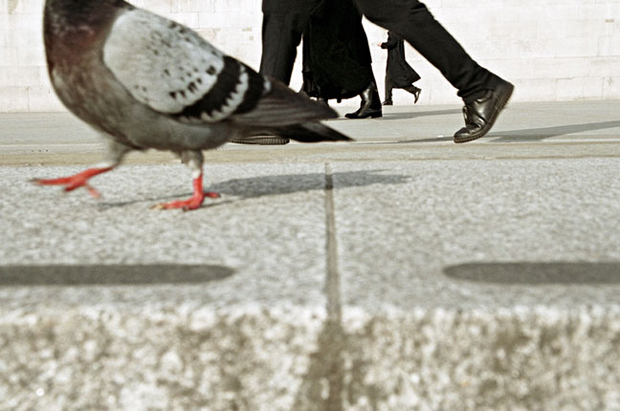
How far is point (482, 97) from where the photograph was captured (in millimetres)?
4770

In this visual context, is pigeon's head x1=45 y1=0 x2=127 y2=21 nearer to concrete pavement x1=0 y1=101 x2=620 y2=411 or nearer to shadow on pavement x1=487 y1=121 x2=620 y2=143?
concrete pavement x1=0 y1=101 x2=620 y2=411

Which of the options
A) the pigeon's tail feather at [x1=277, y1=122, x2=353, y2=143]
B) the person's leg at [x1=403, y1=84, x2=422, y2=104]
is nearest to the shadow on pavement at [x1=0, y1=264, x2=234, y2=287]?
the pigeon's tail feather at [x1=277, y1=122, x2=353, y2=143]

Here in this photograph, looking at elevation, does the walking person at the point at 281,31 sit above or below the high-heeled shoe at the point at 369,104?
above

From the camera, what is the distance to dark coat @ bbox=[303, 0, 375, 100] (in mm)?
6746

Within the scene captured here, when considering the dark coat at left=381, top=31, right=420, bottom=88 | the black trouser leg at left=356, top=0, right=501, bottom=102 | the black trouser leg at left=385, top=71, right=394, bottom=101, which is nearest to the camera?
the black trouser leg at left=356, top=0, right=501, bottom=102

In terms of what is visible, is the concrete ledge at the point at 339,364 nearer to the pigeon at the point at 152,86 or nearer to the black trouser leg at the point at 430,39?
the pigeon at the point at 152,86

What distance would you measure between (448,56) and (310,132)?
2.32m

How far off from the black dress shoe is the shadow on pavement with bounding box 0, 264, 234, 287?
338 centimetres

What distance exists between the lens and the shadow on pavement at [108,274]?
158 centimetres

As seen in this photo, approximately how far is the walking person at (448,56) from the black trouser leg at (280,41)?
0.68 m

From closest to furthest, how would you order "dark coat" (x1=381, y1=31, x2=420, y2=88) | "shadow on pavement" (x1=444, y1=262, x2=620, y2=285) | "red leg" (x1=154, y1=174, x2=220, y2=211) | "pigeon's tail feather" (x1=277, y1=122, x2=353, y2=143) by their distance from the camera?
"shadow on pavement" (x1=444, y1=262, x2=620, y2=285) < "red leg" (x1=154, y1=174, x2=220, y2=211) < "pigeon's tail feather" (x1=277, y1=122, x2=353, y2=143) < "dark coat" (x1=381, y1=31, x2=420, y2=88)

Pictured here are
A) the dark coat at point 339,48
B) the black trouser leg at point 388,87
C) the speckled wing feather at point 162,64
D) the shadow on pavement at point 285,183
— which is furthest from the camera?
the black trouser leg at point 388,87

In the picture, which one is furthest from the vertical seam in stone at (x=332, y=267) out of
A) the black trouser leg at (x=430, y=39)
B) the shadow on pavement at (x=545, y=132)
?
the shadow on pavement at (x=545, y=132)

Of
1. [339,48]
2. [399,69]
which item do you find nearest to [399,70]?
[399,69]
